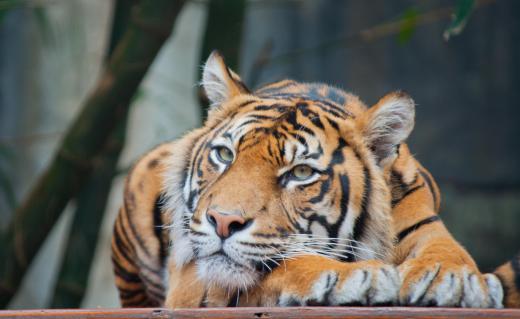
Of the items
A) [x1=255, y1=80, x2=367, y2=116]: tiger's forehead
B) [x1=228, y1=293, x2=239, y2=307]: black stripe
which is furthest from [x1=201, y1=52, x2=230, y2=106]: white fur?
[x1=228, y1=293, x2=239, y2=307]: black stripe

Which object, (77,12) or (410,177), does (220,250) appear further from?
(77,12)

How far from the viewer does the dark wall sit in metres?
6.86

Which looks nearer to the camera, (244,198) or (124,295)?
(244,198)

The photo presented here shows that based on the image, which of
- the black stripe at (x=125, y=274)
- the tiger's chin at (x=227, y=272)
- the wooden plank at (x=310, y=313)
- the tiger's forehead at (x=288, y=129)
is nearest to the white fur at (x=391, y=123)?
the tiger's forehead at (x=288, y=129)

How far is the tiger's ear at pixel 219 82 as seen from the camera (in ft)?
9.75

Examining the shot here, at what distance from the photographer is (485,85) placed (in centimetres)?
688

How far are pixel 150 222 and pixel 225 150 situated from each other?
36.1 inches

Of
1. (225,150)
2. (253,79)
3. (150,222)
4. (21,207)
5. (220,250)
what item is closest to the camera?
(220,250)

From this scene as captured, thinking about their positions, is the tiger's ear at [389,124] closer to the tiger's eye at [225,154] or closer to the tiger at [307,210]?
the tiger at [307,210]

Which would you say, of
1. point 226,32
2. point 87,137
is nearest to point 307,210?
point 87,137

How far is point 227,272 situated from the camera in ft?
7.85

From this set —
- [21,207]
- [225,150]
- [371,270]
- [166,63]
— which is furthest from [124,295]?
[166,63]

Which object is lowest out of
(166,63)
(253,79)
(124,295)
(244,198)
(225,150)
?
(124,295)

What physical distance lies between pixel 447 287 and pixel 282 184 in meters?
0.63
